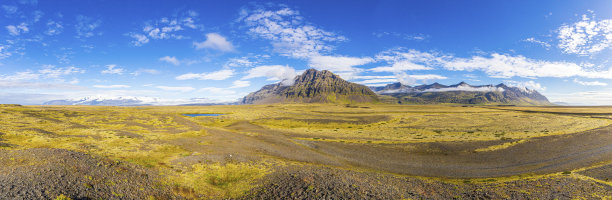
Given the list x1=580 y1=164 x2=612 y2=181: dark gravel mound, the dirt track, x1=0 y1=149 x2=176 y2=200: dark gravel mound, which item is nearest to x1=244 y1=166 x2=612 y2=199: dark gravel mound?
x1=580 y1=164 x2=612 y2=181: dark gravel mound

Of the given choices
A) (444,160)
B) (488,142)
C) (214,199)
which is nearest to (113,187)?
(214,199)

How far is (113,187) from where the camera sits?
63.9 feet

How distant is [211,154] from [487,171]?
43.0 metres

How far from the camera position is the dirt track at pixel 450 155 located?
34188 millimetres

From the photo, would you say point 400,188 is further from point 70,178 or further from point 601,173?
point 70,178

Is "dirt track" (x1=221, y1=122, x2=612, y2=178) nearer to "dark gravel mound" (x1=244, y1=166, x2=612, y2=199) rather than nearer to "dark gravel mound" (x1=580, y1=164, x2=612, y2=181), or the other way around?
"dark gravel mound" (x1=580, y1=164, x2=612, y2=181)

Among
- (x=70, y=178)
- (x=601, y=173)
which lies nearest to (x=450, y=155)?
(x=601, y=173)

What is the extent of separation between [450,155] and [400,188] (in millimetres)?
23904

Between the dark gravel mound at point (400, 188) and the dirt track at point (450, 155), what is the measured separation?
5.21 metres

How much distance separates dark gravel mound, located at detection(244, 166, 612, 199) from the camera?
22.2 m

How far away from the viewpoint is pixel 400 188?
25.0 m

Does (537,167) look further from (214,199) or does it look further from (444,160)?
(214,199)

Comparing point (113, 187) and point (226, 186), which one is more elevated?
point (113, 187)

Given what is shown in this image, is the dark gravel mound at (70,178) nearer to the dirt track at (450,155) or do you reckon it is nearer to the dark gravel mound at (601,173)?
the dirt track at (450,155)
